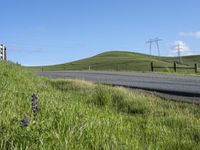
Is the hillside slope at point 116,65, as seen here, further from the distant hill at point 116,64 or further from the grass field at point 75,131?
the grass field at point 75,131

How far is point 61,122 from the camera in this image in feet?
20.8

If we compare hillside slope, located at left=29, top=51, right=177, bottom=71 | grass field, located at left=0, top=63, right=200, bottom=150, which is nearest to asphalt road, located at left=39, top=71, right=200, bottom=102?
grass field, located at left=0, top=63, right=200, bottom=150

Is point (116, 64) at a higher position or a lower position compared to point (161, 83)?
higher

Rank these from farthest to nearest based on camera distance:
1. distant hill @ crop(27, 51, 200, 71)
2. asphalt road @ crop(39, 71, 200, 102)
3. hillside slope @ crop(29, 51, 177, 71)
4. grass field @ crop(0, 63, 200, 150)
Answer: distant hill @ crop(27, 51, 200, 71), hillside slope @ crop(29, 51, 177, 71), asphalt road @ crop(39, 71, 200, 102), grass field @ crop(0, 63, 200, 150)

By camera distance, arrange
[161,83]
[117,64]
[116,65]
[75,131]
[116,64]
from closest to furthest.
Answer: [75,131]
[161,83]
[116,65]
[117,64]
[116,64]

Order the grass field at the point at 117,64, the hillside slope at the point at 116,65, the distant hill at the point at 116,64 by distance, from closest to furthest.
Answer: the hillside slope at the point at 116,65 → the grass field at the point at 117,64 → the distant hill at the point at 116,64

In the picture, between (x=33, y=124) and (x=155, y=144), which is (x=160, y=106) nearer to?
(x=155, y=144)

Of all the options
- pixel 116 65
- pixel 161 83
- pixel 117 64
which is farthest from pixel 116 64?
pixel 161 83

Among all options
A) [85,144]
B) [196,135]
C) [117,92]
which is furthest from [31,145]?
[117,92]

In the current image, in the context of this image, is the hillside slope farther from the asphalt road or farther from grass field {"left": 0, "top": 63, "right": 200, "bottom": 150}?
grass field {"left": 0, "top": 63, "right": 200, "bottom": 150}

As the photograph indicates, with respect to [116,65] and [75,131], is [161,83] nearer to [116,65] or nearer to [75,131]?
[75,131]

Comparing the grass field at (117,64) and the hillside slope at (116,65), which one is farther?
the grass field at (117,64)

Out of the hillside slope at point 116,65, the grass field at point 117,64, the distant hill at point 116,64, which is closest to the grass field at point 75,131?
the grass field at point 117,64

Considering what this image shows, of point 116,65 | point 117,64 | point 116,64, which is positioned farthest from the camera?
point 116,64
